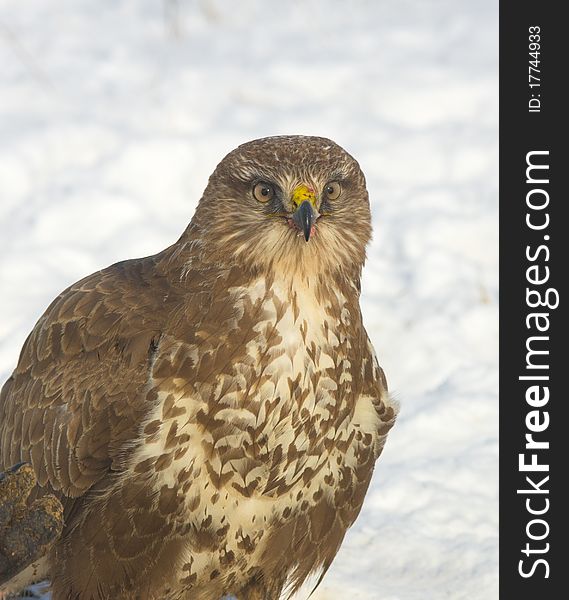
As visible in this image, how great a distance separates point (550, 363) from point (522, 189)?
4.03 feet

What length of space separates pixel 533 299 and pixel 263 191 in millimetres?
2282

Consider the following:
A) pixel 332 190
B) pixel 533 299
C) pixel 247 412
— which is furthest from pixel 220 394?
pixel 533 299

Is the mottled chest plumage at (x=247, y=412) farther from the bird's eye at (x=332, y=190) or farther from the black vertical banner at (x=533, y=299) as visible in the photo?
the black vertical banner at (x=533, y=299)

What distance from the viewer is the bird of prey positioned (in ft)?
12.9

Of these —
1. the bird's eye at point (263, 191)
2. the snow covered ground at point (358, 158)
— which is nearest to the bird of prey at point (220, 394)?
the bird's eye at point (263, 191)

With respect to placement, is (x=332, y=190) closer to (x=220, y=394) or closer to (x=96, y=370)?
(x=220, y=394)

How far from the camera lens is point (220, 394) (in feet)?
12.9

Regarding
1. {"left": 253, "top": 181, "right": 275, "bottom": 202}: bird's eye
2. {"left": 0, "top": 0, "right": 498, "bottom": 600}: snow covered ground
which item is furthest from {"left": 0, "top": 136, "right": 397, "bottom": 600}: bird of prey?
{"left": 0, "top": 0, "right": 498, "bottom": 600}: snow covered ground

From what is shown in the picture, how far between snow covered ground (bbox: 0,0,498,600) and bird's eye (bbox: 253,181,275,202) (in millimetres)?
1841

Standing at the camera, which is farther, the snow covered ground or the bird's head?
the snow covered ground

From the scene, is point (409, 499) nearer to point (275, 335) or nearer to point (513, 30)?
point (275, 335)

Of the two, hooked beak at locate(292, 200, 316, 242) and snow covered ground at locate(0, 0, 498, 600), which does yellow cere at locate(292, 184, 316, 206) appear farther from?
snow covered ground at locate(0, 0, 498, 600)

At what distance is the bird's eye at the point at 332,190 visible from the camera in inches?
157

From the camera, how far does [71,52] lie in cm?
971
